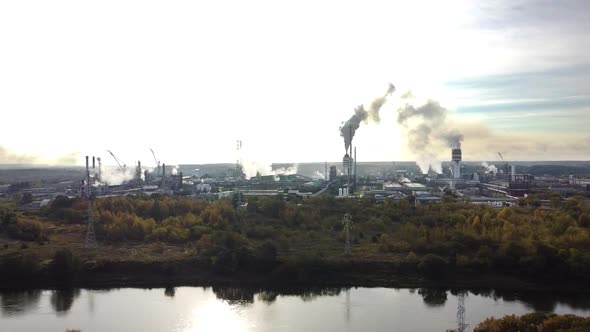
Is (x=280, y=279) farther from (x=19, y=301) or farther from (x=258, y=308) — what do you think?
(x=19, y=301)

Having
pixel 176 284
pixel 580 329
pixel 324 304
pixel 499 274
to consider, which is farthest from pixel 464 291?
pixel 176 284

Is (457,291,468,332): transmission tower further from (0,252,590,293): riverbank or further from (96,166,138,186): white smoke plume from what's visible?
(96,166,138,186): white smoke plume

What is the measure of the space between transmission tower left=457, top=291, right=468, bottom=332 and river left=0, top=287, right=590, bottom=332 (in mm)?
103

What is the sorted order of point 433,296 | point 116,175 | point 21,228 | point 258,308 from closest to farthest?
point 258,308
point 433,296
point 21,228
point 116,175

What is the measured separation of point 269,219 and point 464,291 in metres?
6.98

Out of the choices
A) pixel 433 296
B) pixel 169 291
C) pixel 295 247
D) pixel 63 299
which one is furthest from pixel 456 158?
pixel 63 299

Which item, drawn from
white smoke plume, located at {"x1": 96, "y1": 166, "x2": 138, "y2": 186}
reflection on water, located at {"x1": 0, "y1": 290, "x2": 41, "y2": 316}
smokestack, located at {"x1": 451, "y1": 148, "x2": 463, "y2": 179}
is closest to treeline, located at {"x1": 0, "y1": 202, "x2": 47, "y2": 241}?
reflection on water, located at {"x1": 0, "y1": 290, "x2": 41, "y2": 316}

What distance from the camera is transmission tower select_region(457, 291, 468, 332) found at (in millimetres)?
7693

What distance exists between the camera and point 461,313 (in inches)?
326

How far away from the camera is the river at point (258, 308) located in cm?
867

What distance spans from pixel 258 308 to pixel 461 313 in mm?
3320

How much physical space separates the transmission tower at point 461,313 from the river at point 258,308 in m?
0.10

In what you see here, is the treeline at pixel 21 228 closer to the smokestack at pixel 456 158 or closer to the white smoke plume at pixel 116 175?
the white smoke plume at pixel 116 175

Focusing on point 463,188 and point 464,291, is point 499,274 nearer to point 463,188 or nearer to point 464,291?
point 464,291
